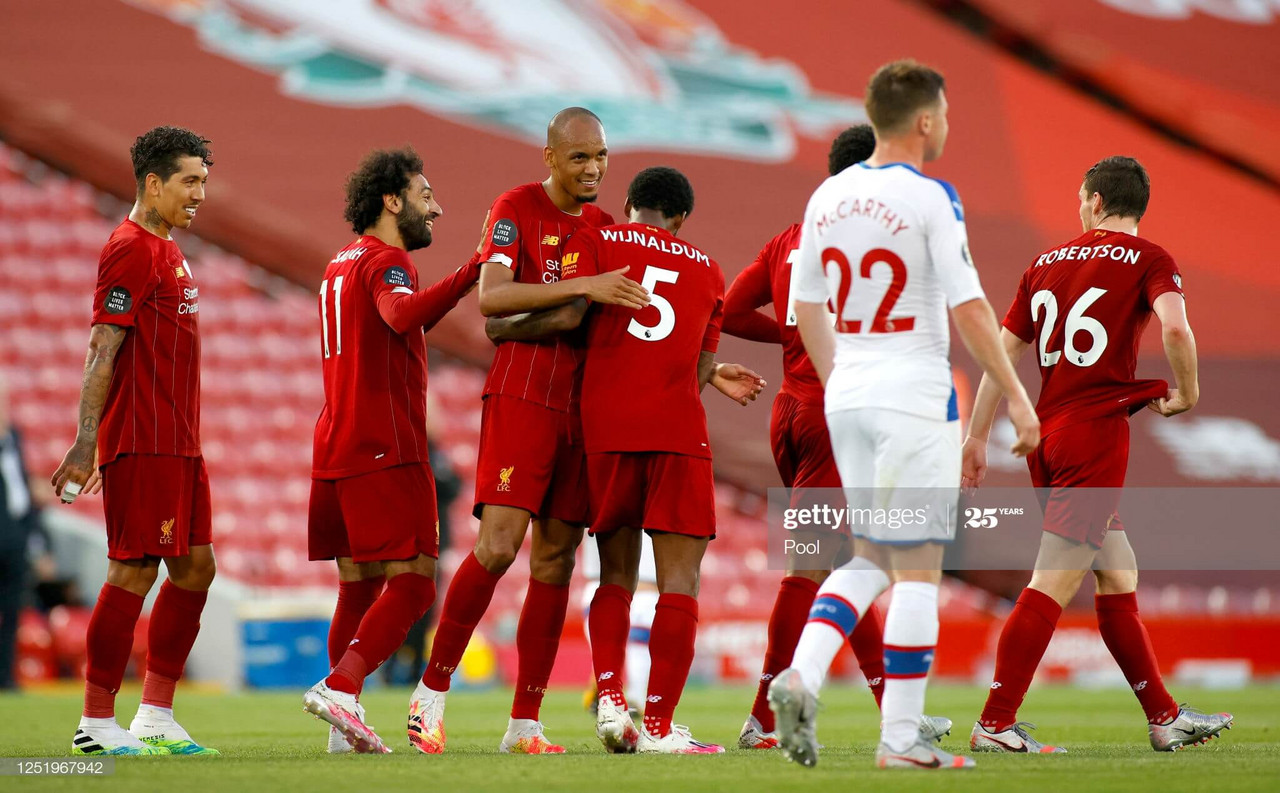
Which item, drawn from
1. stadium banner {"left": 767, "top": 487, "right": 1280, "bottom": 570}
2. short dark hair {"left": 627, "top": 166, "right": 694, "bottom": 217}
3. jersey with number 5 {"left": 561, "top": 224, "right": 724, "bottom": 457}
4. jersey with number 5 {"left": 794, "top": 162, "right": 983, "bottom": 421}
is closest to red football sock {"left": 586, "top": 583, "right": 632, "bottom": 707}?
jersey with number 5 {"left": 561, "top": 224, "right": 724, "bottom": 457}

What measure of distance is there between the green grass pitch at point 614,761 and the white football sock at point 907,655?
16 cm

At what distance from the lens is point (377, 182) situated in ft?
19.2

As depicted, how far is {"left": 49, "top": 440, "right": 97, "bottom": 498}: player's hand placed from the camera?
16.8ft

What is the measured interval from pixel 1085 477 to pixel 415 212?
2.86m

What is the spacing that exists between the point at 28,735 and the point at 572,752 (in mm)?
2826

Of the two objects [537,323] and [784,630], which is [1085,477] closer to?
[784,630]

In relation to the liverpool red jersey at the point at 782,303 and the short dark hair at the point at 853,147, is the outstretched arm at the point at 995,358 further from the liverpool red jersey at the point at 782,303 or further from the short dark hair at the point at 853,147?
the short dark hair at the point at 853,147

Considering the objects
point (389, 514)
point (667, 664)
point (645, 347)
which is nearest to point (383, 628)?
point (389, 514)

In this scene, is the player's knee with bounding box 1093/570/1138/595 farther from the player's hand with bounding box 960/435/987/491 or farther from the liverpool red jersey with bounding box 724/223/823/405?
the liverpool red jersey with bounding box 724/223/823/405

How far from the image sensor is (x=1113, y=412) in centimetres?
564

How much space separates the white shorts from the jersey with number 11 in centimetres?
191

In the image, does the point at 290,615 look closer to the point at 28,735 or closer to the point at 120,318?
the point at 28,735

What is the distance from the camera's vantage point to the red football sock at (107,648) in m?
5.33

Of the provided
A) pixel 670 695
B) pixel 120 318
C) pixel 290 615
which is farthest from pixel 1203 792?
pixel 290 615
